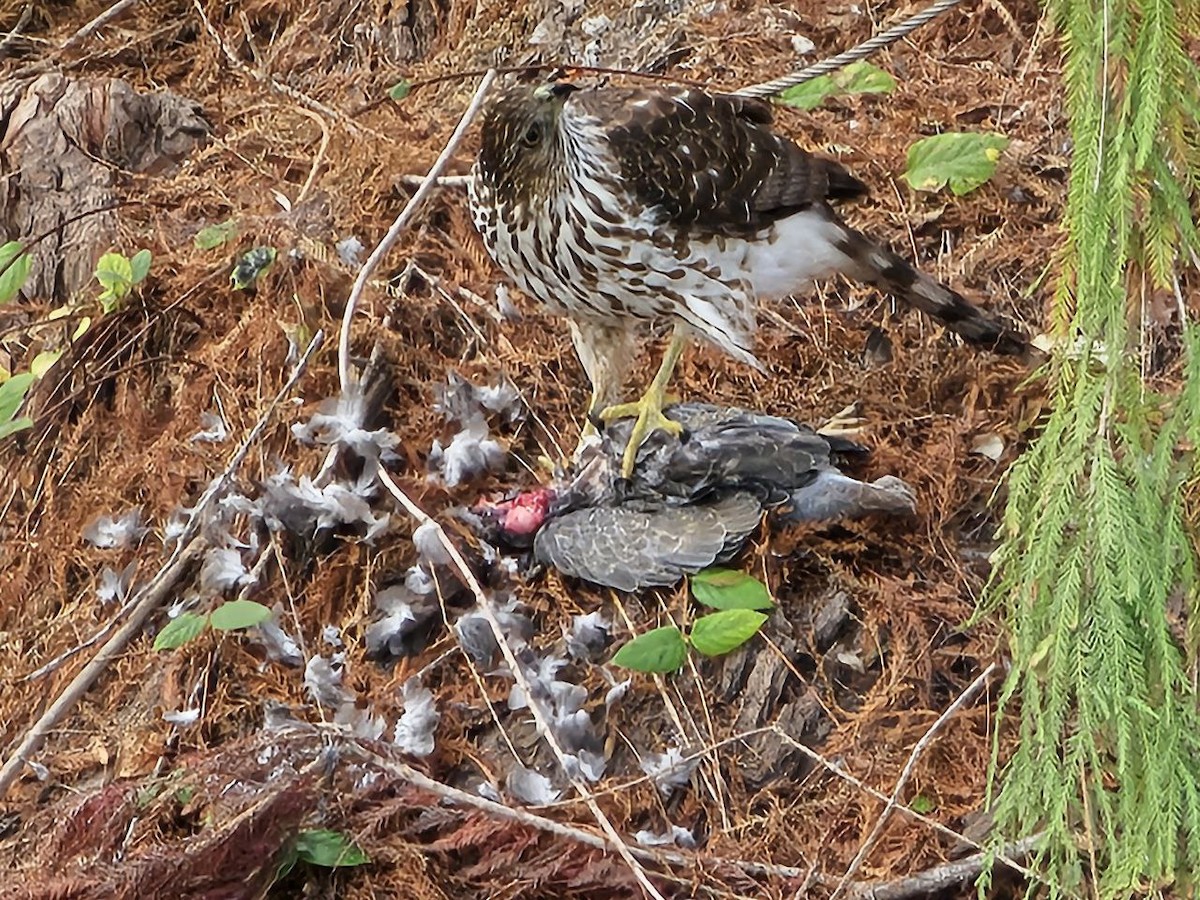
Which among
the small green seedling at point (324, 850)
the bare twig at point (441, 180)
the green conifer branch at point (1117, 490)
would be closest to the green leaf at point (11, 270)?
the bare twig at point (441, 180)

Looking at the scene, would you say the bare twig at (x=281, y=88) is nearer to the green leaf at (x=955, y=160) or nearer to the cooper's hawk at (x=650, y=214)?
the cooper's hawk at (x=650, y=214)

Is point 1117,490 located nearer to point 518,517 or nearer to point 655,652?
point 655,652

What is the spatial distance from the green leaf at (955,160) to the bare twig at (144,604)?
174 centimetres

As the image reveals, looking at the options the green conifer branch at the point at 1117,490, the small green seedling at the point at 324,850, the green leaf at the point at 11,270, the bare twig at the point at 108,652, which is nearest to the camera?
the green conifer branch at the point at 1117,490

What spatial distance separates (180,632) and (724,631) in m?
1.04

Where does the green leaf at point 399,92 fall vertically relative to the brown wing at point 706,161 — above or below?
below

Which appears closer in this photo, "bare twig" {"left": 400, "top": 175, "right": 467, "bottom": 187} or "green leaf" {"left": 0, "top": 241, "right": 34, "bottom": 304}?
"green leaf" {"left": 0, "top": 241, "right": 34, "bottom": 304}

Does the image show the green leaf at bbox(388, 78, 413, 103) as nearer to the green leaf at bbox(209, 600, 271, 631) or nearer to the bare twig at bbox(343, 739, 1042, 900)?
the green leaf at bbox(209, 600, 271, 631)

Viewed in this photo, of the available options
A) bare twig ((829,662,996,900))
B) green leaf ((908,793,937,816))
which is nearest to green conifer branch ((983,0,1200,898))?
bare twig ((829,662,996,900))

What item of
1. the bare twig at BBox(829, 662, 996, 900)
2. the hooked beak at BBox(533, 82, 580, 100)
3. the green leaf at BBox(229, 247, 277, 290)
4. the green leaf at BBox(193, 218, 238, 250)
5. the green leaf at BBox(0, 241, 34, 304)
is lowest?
the bare twig at BBox(829, 662, 996, 900)

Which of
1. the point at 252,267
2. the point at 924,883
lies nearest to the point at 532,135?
the point at 252,267

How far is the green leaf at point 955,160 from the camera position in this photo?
3.47 metres

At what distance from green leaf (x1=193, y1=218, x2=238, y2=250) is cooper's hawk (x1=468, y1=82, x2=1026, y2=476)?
120 cm

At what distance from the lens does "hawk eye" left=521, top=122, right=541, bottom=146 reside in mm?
2650
